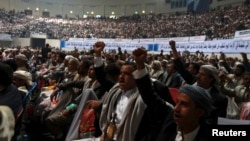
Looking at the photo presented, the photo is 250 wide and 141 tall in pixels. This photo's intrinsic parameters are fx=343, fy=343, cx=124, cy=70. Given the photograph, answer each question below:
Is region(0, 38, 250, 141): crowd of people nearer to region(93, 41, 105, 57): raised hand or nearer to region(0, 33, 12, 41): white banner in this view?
region(93, 41, 105, 57): raised hand

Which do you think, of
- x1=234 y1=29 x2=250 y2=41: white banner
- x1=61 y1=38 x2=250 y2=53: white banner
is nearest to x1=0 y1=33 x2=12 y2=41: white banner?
x1=61 y1=38 x2=250 y2=53: white banner

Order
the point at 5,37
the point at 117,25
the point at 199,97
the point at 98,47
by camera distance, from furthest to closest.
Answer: the point at 117,25
the point at 5,37
the point at 98,47
the point at 199,97

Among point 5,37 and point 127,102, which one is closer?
point 127,102

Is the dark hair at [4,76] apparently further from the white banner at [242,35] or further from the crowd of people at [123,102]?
the white banner at [242,35]

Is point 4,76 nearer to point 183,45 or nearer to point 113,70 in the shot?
point 113,70

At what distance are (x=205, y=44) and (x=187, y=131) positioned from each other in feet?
55.6

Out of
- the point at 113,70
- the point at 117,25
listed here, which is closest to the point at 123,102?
the point at 113,70

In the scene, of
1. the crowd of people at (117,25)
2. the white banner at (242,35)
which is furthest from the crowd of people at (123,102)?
the crowd of people at (117,25)

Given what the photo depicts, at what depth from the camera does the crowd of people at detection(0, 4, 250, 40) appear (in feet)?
94.7

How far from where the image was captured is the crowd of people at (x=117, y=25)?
28855 millimetres

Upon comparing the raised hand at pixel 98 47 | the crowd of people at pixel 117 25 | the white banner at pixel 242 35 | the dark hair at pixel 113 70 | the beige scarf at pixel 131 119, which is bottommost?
the beige scarf at pixel 131 119

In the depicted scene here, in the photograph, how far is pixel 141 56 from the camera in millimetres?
2943

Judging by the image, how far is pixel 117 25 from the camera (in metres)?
42.7

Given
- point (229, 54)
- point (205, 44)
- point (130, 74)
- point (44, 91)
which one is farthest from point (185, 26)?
point (130, 74)
